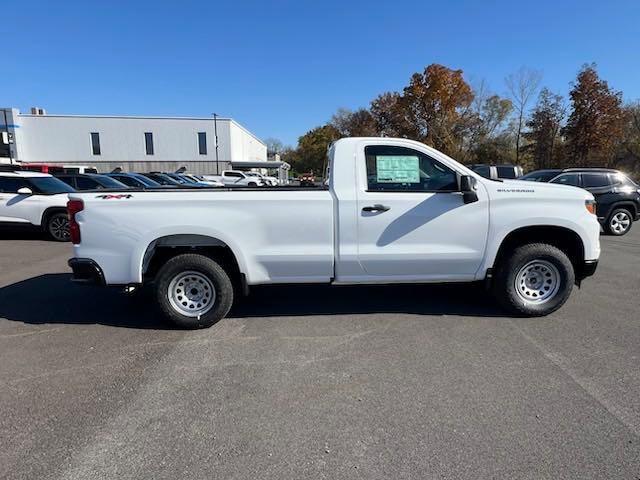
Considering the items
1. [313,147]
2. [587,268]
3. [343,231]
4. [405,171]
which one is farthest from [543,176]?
[313,147]

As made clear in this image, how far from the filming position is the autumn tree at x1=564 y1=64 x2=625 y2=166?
3306 centimetres

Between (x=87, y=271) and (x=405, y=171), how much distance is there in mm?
3594

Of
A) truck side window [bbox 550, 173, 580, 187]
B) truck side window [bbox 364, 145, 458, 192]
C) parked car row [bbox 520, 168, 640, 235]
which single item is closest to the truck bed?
truck side window [bbox 364, 145, 458, 192]

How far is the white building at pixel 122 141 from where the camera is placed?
5394 cm

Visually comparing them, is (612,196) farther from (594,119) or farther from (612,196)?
(594,119)

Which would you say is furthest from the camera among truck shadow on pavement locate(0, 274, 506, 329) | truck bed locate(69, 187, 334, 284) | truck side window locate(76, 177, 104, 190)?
truck side window locate(76, 177, 104, 190)

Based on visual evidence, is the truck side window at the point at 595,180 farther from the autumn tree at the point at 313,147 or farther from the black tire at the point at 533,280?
the autumn tree at the point at 313,147

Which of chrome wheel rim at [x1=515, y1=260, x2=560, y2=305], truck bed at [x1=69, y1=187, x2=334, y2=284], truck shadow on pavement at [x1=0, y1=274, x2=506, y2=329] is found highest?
truck bed at [x1=69, y1=187, x2=334, y2=284]

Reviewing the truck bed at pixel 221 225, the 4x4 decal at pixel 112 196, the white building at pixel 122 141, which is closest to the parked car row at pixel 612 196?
the truck bed at pixel 221 225

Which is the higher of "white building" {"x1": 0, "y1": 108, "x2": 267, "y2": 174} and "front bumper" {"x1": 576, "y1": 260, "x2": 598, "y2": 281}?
"white building" {"x1": 0, "y1": 108, "x2": 267, "y2": 174}

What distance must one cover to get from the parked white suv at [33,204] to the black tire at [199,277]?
7.45 m

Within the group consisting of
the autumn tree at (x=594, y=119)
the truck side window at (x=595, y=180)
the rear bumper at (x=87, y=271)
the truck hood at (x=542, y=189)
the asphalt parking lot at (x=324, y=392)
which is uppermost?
the autumn tree at (x=594, y=119)

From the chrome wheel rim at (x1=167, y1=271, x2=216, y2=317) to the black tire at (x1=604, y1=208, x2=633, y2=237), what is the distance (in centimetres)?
1195

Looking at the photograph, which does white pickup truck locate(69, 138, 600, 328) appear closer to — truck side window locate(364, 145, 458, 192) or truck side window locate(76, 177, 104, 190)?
truck side window locate(364, 145, 458, 192)
